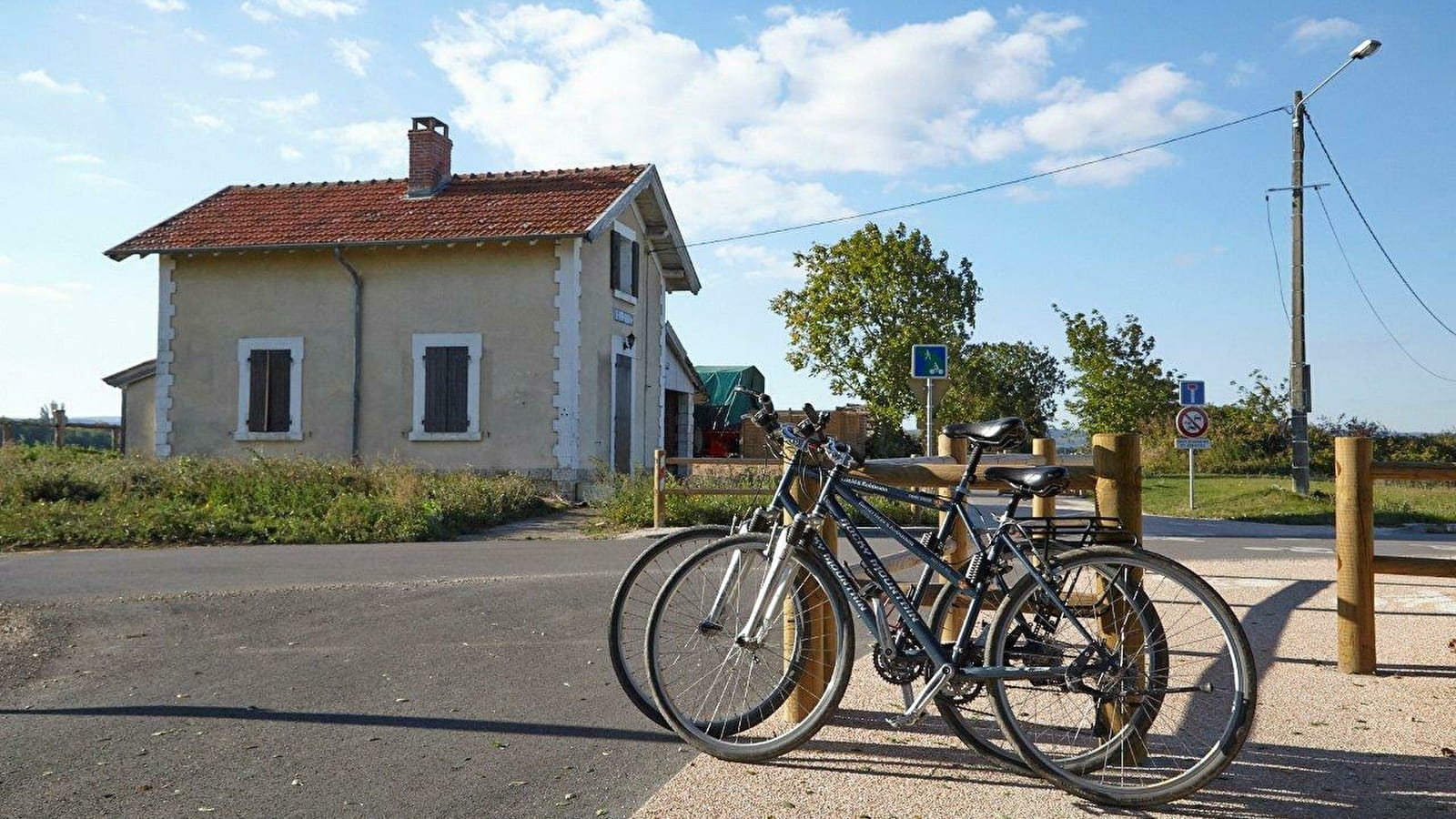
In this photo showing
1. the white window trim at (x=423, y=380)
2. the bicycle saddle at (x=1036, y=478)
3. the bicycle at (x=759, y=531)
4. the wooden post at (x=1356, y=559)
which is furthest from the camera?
the white window trim at (x=423, y=380)

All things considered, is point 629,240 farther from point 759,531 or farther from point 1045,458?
point 759,531

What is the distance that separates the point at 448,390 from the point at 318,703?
14892 millimetres

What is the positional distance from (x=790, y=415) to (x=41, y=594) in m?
24.0

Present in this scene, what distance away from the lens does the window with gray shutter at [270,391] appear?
20125 mm

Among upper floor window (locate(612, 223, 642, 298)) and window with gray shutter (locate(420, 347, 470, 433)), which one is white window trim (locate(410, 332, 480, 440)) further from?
upper floor window (locate(612, 223, 642, 298))

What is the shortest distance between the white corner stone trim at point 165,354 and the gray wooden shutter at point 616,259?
26.4 feet

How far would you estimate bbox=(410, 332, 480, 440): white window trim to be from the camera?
19328mm

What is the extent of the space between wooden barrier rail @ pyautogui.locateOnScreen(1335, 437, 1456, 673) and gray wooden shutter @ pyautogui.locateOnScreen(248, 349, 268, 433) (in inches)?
732

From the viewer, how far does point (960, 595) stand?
3.87 meters

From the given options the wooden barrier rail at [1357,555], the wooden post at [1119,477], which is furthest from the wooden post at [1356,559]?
the wooden post at [1119,477]

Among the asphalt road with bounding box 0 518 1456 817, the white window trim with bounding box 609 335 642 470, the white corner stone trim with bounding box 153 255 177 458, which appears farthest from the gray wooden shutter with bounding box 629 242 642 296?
the asphalt road with bounding box 0 518 1456 817

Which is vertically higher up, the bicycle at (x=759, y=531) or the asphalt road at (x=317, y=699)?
the bicycle at (x=759, y=531)

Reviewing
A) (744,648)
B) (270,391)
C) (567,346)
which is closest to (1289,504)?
(567,346)

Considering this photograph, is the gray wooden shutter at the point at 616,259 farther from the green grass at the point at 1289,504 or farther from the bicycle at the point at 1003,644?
the bicycle at the point at 1003,644
